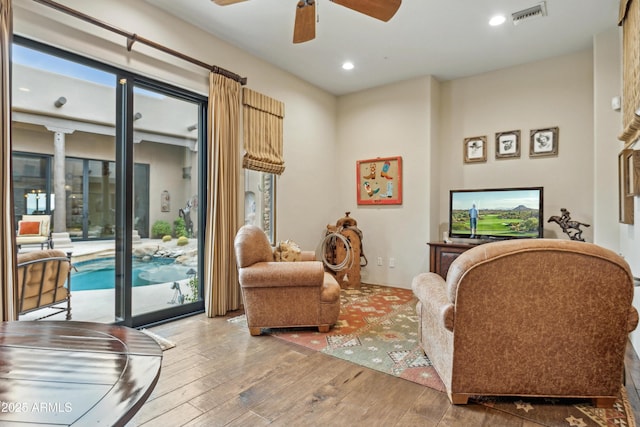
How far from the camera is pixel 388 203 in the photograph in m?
4.97

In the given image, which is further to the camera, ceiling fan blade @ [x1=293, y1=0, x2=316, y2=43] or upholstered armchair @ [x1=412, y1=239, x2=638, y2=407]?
ceiling fan blade @ [x1=293, y1=0, x2=316, y2=43]

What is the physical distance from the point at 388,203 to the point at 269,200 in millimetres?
1812

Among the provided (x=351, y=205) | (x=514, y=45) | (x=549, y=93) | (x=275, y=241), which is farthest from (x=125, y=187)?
(x=549, y=93)

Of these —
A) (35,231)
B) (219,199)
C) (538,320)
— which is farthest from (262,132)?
(538,320)

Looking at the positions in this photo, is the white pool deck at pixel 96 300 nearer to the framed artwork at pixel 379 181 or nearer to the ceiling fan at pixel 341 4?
the ceiling fan at pixel 341 4

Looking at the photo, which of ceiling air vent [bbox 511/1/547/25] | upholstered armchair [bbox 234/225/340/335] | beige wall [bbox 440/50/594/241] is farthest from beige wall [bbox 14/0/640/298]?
upholstered armchair [bbox 234/225/340/335]

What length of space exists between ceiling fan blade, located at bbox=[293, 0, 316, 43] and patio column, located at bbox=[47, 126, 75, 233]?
2136 mm

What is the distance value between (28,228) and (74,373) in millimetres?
2343

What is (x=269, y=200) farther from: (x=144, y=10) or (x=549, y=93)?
(x=549, y=93)

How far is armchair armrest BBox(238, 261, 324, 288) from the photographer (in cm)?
289

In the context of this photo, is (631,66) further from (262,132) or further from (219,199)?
(219,199)

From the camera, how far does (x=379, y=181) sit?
505cm

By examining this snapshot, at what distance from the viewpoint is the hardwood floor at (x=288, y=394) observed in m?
1.73

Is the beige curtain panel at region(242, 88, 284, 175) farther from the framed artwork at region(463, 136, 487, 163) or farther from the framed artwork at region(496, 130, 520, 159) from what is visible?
the framed artwork at region(496, 130, 520, 159)
